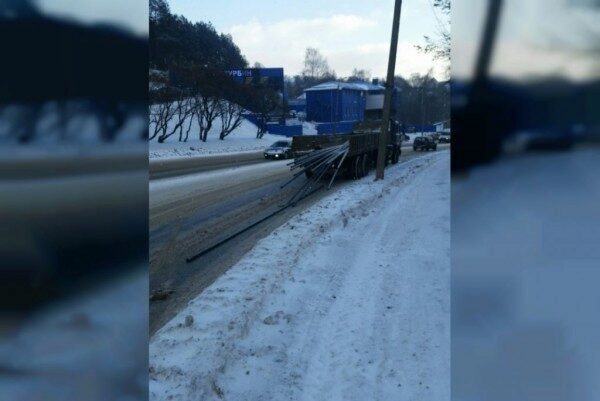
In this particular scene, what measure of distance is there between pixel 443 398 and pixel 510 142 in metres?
2.21

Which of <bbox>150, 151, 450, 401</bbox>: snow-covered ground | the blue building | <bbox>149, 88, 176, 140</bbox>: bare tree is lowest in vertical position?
<bbox>150, 151, 450, 401</bbox>: snow-covered ground

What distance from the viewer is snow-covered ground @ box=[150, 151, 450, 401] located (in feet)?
11.8

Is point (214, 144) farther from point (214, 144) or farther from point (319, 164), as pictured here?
point (319, 164)

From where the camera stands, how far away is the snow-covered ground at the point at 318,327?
3592 mm

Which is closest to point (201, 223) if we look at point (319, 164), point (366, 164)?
point (319, 164)

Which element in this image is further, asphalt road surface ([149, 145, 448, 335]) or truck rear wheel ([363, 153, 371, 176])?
truck rear wheel ([363, 153, 371, 176])

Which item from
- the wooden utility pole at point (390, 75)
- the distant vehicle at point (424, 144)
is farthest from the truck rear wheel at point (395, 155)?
the distant vehicle at point (424, 144)

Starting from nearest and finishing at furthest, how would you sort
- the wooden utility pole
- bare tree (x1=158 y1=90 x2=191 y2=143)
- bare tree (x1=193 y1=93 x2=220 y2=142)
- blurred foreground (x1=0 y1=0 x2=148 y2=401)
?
blurred foreground (x1=0 y1=0 x2=148 y2=401) < the wooden utility pole < bare tree (x1=158 y1=90 x2=191 y2=143) < bare tree (x1=193 y1=93 x2=220 y2=142)

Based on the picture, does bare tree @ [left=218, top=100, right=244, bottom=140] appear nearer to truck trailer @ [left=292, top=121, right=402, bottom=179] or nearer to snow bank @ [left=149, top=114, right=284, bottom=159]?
snow bank @ [left=149, top=114, right=284, bottom=159]

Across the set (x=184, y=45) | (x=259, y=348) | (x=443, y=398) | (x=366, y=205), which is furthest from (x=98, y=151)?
(x=184, y=45)

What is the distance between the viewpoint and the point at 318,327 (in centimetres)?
466

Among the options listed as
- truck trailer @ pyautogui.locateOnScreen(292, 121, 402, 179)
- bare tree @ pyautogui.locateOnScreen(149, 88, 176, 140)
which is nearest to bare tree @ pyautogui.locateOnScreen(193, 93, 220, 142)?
bare tree @ pyautogui.locateOnScreen(149, 88, 176, 140)

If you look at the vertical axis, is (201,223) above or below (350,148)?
below

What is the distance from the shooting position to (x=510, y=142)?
165cm
